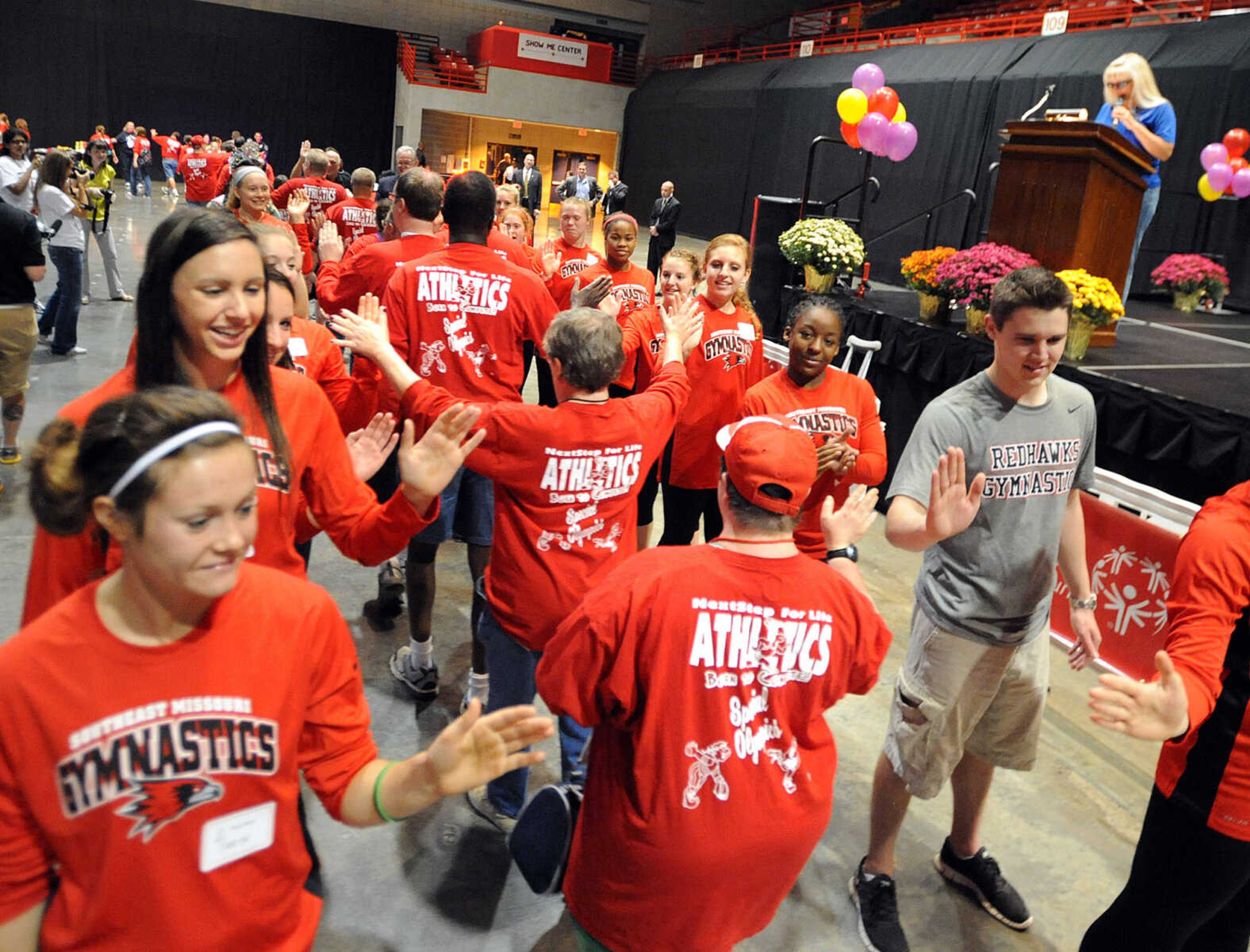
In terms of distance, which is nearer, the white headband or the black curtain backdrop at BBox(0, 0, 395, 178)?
the white headband

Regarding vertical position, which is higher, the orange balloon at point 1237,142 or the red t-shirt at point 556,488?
the orange balloon at point 1237,142

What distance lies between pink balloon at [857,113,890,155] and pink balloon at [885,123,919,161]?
1.7 inches

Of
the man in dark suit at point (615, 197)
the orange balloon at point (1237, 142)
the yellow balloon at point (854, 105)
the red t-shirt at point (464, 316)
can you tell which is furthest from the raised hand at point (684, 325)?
the man in dark suit at point (615, 197)

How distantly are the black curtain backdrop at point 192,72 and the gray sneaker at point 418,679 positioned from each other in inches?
1128

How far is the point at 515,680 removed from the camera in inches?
111

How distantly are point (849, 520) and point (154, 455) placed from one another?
140 centimetres

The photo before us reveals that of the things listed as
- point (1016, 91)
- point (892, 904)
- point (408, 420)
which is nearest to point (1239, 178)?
point (1016, 91)

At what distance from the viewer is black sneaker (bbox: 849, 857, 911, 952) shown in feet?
8.86

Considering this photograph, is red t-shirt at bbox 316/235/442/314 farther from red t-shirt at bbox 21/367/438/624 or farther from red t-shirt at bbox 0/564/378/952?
red t-shirt at bbox 0/564/378/952

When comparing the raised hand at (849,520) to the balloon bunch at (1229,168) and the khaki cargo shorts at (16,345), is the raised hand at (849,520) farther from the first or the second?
the balloon bunch at (1229,168)

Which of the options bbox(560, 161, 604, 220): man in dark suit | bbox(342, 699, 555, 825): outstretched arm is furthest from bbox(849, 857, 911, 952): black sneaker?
bbox(560, 161, 604, 220): man in dark suit

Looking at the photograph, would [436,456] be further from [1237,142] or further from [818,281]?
A: [1237,142]

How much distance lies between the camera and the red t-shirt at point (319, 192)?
7.72 meters

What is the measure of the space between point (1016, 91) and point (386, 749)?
47.4ft
